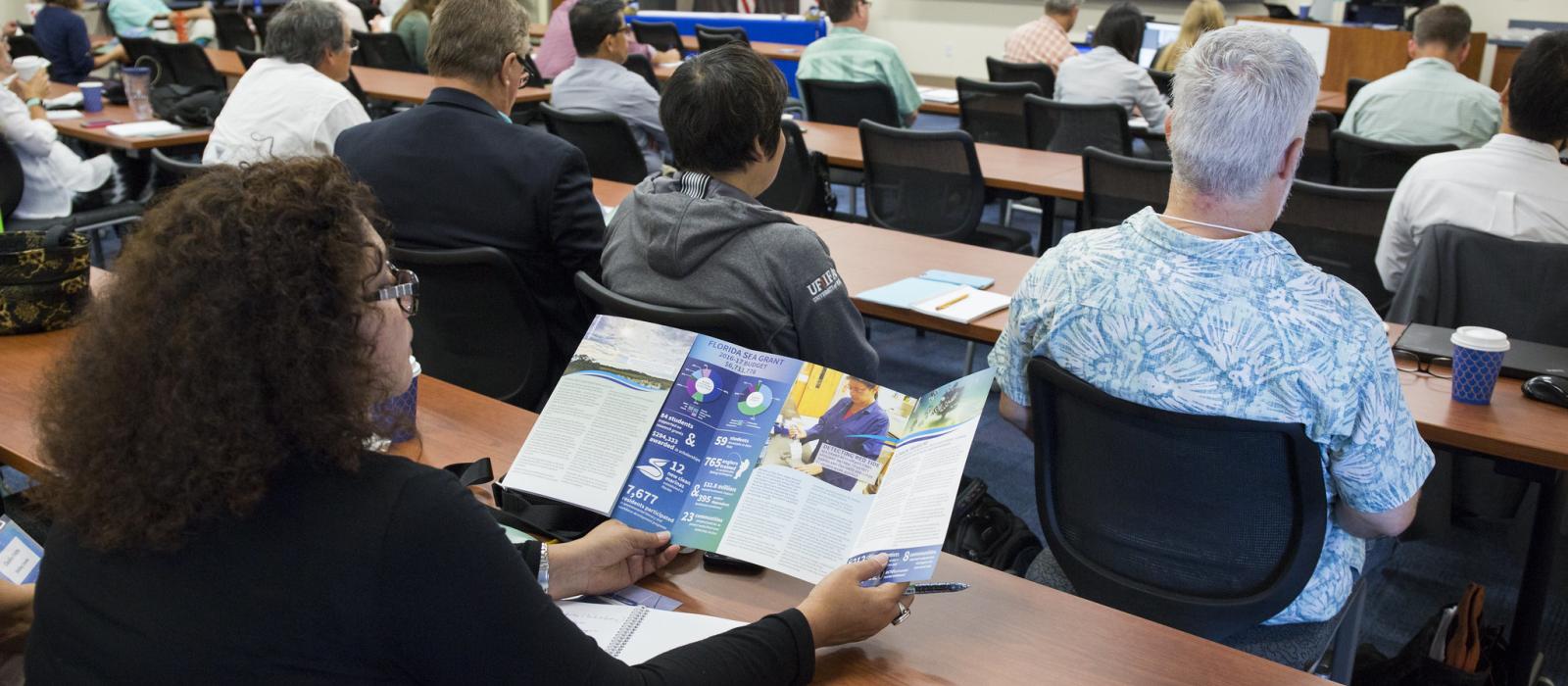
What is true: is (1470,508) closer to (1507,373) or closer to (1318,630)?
(1507,373)

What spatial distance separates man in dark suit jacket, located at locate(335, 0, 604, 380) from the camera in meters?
2.41

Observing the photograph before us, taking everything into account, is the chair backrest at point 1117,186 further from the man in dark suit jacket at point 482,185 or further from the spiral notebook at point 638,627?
the spiral notebook at point 638,627

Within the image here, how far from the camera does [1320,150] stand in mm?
4324

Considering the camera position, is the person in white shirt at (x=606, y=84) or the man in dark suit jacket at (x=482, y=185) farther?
the person in white shirt at (x=606, y=84)

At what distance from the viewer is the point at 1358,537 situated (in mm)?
1636

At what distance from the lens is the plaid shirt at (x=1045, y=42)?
6.66m

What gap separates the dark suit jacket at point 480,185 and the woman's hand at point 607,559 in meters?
1.19

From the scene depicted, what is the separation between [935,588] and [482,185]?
4.81ft

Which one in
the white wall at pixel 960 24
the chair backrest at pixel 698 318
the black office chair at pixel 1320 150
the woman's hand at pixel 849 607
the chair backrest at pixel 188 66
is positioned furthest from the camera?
the white wall at pixel 960 24

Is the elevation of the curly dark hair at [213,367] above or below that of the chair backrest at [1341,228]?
above

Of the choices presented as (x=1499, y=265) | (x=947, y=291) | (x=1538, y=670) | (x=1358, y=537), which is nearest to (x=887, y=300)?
(x=947, y=291)

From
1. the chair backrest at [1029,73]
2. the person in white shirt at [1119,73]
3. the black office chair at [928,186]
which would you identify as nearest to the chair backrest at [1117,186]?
the black office chair at [928,186]

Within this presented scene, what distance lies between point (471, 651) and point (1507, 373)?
1.83 m

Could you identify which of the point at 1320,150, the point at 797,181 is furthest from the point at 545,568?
the point at 1320,150
